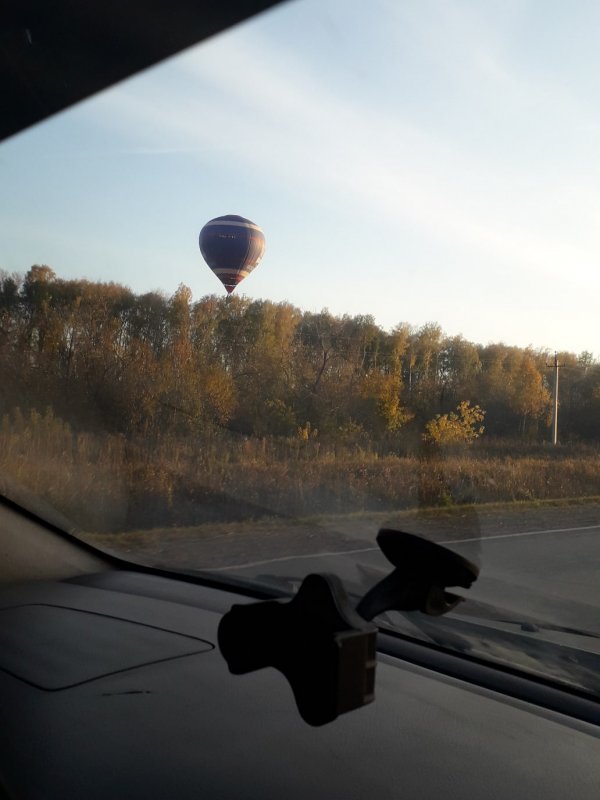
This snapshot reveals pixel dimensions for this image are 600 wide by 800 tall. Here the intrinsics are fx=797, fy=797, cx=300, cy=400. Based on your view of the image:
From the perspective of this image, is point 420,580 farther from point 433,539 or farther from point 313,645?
point 433,539

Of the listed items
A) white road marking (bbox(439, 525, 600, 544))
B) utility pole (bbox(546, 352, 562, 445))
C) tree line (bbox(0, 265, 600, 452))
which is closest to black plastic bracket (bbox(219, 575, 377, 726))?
white road marking (bbox(439, 525, 600, 544))

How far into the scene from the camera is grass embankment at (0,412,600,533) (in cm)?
656

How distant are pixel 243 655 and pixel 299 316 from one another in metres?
16.3

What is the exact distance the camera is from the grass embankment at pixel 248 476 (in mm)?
6562

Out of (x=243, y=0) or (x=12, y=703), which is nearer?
(x=12, y=703)

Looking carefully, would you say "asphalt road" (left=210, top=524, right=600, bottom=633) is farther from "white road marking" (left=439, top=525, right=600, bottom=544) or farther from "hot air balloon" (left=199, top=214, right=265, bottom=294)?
"hot air balloon" (left=199, top=214, right=265, bottom=294)

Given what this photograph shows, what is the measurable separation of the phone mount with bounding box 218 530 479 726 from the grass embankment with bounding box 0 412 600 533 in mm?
3089

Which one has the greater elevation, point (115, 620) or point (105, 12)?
point (105, 12)

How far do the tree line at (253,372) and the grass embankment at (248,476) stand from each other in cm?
55

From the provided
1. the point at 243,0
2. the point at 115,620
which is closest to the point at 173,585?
the point at 115,620

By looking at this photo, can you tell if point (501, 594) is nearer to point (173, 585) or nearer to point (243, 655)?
point (173, 585)

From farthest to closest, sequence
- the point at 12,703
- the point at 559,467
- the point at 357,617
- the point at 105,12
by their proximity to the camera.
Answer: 1. the point at 559,467
2. the point at 105,12
3. the point at 12,703
4. the point at 357,617

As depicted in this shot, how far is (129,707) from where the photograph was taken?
2510 mm

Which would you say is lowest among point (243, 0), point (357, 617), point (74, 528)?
point (74, 528)
